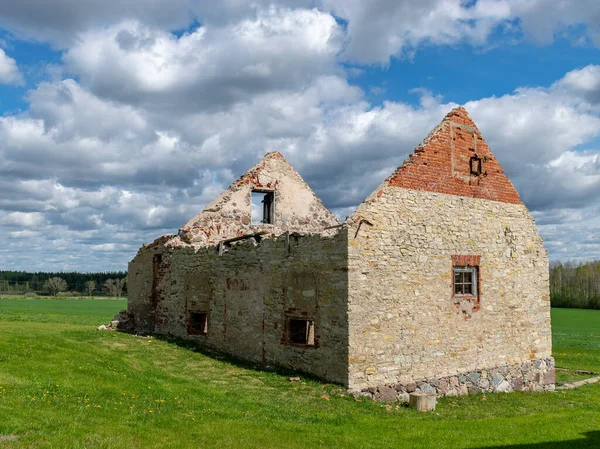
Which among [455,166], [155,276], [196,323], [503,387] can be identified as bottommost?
[503,387]

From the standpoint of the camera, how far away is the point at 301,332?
14.8 m

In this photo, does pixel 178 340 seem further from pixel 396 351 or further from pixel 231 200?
pixel 396 351

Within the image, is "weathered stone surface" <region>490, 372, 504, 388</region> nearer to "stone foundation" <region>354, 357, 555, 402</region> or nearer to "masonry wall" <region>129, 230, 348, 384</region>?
"stone foundation" <region>354, 357, 555, 402</region>

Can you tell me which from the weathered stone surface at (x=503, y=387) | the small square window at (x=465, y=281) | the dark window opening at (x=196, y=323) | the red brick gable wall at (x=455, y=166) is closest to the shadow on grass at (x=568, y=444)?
the weathered stone surface at (x=503, y=387)

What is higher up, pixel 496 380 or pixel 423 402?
pixel 423 402

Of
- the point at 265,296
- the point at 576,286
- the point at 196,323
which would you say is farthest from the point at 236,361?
the point at 576,286

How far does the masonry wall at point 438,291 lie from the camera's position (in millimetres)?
12578

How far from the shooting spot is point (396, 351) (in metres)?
13.0

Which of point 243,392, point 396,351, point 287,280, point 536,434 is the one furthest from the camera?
point 287,280

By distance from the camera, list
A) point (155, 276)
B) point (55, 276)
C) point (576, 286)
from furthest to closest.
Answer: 1. point (55, 276)
2. point (576, 286)
3. point (155, 276)

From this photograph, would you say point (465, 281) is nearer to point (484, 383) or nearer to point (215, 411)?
point (484, 383)

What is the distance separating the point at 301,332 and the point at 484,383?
18.4ft

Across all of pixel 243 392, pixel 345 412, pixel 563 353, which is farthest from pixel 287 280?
pixel 563 353

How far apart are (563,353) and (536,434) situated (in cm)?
2023
